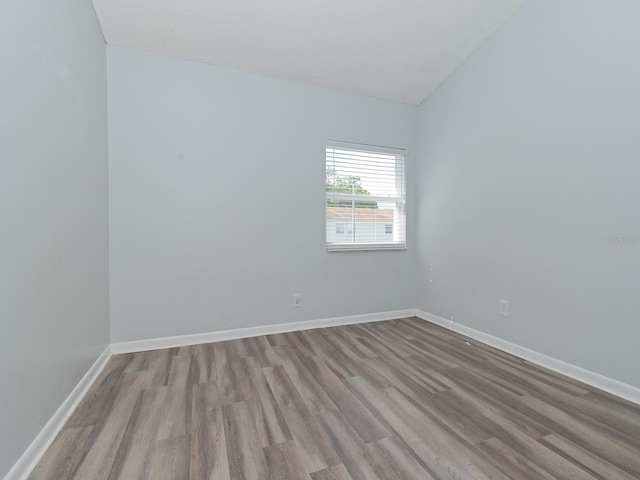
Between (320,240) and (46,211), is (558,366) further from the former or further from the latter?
(46,211)

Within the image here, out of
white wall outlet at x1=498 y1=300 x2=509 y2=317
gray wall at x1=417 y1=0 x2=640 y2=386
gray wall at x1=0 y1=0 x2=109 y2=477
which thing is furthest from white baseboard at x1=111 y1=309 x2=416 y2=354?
white wall outlet at x1=498 y1=300 x2=509 y2=317

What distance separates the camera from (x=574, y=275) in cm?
192

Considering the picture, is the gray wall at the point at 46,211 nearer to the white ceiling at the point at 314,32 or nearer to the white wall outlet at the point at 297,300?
the white ceiling at the point at 314,32

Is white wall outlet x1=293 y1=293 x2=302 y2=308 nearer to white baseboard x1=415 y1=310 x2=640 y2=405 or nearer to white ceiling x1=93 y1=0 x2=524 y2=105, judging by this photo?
white baseboard x1=415 y1=310 x2=640 y2=405

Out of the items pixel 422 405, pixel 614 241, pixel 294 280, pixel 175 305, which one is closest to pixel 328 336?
pixel 294 280

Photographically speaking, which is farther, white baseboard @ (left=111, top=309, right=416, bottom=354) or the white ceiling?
white baseboard @ (left=111, top=309, right=416, bottom=354)

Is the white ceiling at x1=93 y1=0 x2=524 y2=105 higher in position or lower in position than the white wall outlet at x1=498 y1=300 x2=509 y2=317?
higher

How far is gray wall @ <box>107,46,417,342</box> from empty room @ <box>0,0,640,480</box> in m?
0.02

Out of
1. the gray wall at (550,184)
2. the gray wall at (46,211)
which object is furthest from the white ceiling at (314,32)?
the gray wall at (46,211)

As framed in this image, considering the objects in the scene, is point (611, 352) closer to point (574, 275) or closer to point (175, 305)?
point (574, 275)

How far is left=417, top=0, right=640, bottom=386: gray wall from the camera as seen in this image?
1692 millimetres

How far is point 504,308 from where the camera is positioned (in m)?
2.36

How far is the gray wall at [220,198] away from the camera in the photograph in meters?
2.29

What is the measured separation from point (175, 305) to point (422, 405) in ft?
6.67
